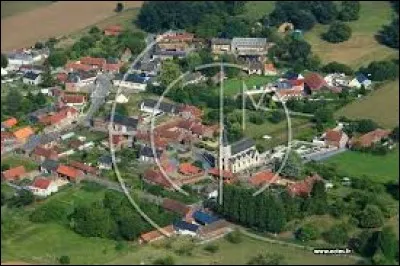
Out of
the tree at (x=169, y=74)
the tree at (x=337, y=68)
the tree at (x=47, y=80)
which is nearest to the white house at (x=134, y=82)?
the tree at (x=169, y=74)

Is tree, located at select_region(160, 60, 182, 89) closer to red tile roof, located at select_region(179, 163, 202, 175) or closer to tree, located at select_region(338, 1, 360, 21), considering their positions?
red tile roof, located at select_region(179, 163, 202, 175)

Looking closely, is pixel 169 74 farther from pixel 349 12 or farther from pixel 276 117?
pixel 349 12

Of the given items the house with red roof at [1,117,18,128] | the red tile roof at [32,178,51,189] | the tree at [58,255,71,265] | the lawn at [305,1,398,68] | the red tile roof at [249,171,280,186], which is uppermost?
the tree at [58,255,71,265]

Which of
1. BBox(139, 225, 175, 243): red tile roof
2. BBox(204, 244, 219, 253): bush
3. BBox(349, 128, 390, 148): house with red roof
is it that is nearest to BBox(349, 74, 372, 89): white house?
BBox(349, 128, 390, 148): house with red roof

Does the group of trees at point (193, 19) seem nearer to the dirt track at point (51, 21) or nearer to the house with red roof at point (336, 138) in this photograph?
the dirt track at point (51, 21)

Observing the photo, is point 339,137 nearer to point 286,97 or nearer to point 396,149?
point 396,149

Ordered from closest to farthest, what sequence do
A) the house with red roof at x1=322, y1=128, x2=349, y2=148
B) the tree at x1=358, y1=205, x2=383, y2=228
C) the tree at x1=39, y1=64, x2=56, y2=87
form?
the tree at x1=358, y1=205, x2=383, y2=228
the house with red roof at x1=322, y1=128, x2=349, y2=148
the tree at x1=39, y1=64, x2=56, y2=87

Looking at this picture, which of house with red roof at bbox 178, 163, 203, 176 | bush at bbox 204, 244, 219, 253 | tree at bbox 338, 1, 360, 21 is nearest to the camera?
bush at bbox 204, 244, 219, 253
